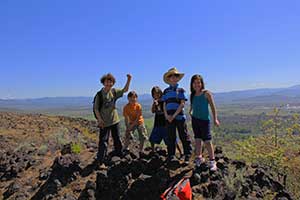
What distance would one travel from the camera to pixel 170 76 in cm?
814

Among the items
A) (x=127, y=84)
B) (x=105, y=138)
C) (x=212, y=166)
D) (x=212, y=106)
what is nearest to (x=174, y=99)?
(x=212, y=106)

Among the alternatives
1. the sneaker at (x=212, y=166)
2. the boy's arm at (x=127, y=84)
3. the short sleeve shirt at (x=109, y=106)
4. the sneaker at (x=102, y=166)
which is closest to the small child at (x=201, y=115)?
the sneaker at (x=212, y=166)

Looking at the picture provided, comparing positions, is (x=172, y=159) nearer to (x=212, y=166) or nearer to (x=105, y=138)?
(x=212, y=166)

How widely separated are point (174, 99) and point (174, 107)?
0.62 feet

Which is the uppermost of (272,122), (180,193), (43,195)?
(272,122)

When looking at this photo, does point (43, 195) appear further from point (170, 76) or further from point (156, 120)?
point (170, 76)

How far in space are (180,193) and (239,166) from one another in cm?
238

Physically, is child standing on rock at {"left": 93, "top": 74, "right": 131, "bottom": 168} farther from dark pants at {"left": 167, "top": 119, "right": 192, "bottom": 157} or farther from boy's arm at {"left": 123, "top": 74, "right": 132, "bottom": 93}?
dark pants at {"left": 167, "top": 119, "right": 192, "bottom": 157}

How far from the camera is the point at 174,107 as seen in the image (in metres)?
8.05

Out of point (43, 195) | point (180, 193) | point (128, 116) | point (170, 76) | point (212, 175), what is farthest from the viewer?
point (128, 116)

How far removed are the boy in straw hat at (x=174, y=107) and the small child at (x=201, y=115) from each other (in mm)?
408

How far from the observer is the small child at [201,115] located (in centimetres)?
757

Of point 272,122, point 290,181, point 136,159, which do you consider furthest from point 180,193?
point 272,122

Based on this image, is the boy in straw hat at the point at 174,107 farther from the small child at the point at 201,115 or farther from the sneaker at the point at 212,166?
the sneaker at the point at 212,166
